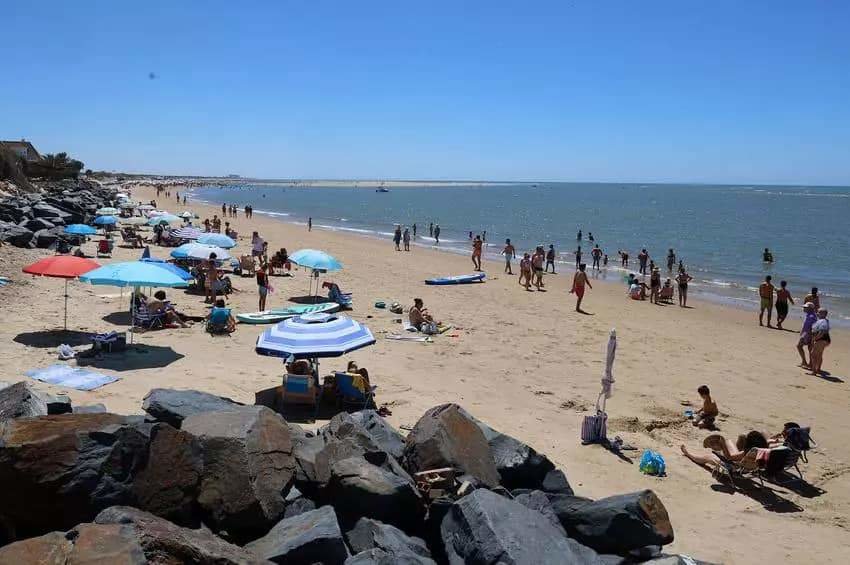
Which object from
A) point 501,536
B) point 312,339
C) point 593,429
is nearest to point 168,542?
point 501,536

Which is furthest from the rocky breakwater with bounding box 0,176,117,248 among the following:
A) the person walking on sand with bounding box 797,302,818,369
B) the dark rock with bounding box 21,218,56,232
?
the person walking on sand with bounding box 797,302,818,369

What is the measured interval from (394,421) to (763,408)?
6959 millimetres

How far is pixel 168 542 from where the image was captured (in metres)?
4.14

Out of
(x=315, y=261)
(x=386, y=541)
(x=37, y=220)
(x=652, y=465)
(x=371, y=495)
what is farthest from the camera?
(x=37, y=220)

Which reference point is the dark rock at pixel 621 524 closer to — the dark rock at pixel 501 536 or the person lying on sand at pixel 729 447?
the dark rock at pixel 501 536

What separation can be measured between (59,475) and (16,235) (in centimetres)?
2111

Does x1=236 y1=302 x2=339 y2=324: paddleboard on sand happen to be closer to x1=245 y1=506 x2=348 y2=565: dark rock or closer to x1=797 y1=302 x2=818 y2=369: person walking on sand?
x1=245 y1=506 x2=348 y2=565: dark rock

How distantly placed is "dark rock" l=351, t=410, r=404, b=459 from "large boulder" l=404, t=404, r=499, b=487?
235mm

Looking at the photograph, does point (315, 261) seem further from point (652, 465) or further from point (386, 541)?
point (386, 541)

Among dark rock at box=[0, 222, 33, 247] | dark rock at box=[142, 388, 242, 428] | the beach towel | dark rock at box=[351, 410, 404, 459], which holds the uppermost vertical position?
dark rock at box=[0, 222, 33, 247]

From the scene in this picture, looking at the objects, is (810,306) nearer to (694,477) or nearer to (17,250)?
(694,477)

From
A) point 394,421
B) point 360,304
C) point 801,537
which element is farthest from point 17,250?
point 801,537

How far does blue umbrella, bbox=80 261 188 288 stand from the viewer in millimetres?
11922

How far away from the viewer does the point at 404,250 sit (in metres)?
38.6
